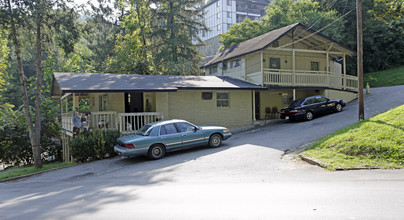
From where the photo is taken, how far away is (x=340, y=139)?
10.2 m

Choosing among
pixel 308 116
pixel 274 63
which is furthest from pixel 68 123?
pixel 274 63

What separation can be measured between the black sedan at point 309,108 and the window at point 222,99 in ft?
12.6

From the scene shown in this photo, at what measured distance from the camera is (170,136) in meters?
12.0

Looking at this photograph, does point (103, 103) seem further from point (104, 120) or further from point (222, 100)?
point (222, 100)

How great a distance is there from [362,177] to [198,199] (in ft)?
14.0

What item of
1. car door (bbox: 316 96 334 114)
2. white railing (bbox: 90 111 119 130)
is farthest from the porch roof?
car door (bbox: 316 96 334 114)

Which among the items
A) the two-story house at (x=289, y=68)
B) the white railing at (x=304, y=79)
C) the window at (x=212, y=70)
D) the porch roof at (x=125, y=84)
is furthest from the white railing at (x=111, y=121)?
the window at (x=212, y=70)

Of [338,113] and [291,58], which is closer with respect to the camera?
[338,113]

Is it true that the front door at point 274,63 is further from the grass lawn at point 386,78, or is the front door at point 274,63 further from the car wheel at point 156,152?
the grass lawn at point 386,78

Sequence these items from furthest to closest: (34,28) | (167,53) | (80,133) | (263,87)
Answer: (167,53), (263,87), (34,28), (80,133)

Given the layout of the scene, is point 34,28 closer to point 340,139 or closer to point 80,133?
point 80,133

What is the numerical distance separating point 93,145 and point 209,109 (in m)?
7.50

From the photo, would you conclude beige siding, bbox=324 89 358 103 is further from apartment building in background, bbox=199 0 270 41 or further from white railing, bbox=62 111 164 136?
apartment building in background, bbox=199 0 270 41

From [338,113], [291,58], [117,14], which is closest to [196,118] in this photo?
[338,113]
